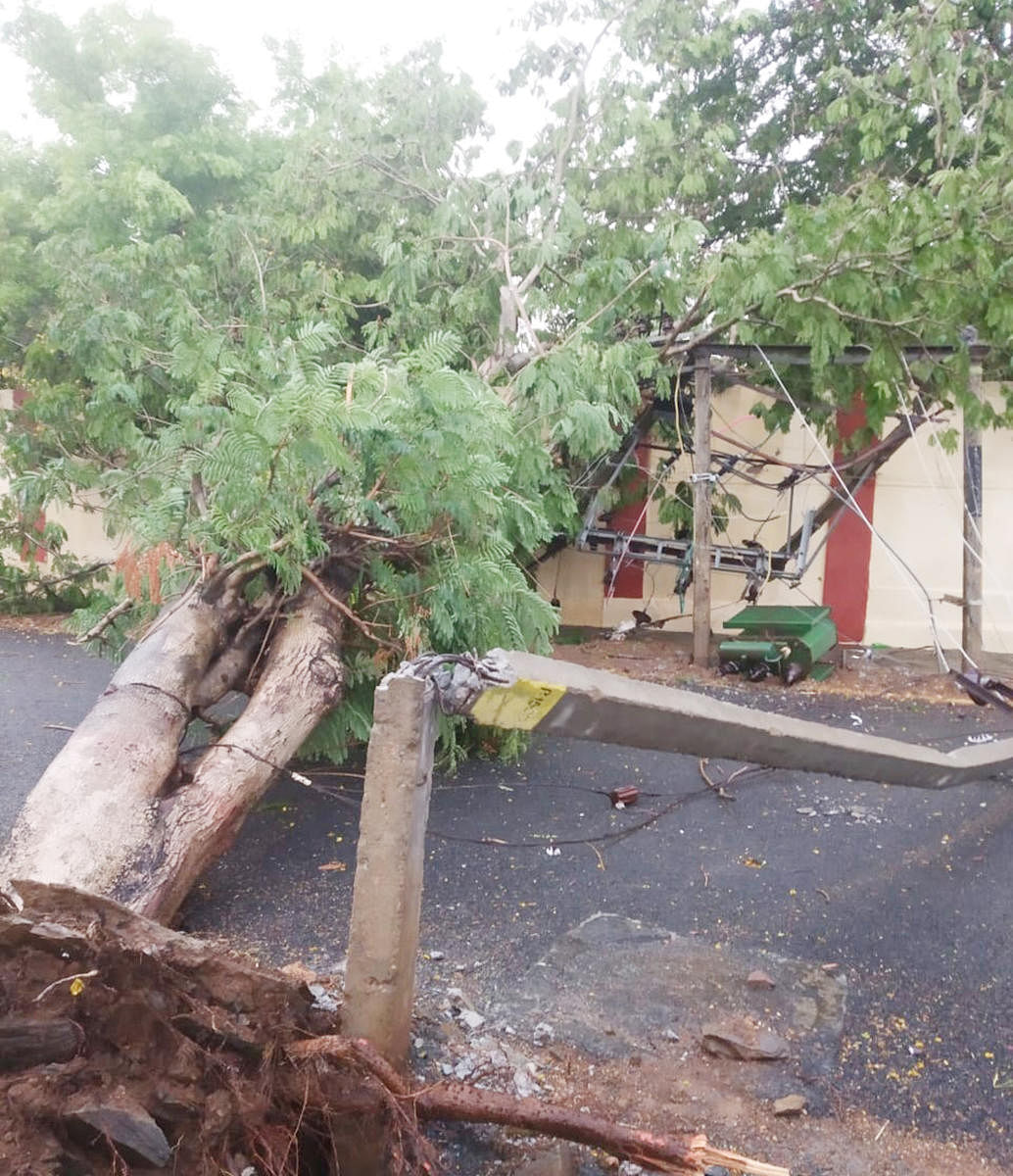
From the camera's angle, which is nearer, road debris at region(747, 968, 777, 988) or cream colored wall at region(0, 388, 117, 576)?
road debris at region(747, 968, 777, 988)

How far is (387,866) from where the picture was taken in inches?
76.8

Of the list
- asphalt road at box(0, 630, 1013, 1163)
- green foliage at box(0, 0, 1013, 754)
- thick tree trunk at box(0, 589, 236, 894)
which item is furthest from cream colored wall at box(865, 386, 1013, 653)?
thick tree trunk at box(0, 589, 236, 894)

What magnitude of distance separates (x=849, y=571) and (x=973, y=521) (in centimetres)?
203

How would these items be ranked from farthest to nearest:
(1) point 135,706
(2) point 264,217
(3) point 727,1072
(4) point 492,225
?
(2) point 264,217
(4) point 492,225
(1) point 135,706
(3) point 727,1072

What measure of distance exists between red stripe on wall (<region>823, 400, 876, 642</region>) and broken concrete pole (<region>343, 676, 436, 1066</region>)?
8253 millimetres

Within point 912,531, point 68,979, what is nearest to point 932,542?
point 912,531

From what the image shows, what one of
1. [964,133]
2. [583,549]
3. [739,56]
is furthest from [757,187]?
[583,549]

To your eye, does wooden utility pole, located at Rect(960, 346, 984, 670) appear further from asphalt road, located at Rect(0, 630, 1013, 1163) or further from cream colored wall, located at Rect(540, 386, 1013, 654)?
asphalt road, located at Rect(0, 630, 1013, 1163)

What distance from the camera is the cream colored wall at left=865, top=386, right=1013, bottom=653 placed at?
30.4 feet

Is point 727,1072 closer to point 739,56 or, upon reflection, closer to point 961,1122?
point 961,1122

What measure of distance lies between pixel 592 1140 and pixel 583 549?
7.18 meters

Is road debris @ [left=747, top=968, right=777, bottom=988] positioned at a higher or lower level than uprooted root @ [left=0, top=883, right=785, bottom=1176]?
lower

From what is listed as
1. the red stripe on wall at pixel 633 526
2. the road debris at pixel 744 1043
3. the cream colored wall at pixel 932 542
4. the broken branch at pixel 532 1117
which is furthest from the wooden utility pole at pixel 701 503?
the broken branch at pixel 532 1117

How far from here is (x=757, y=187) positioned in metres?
9.61
